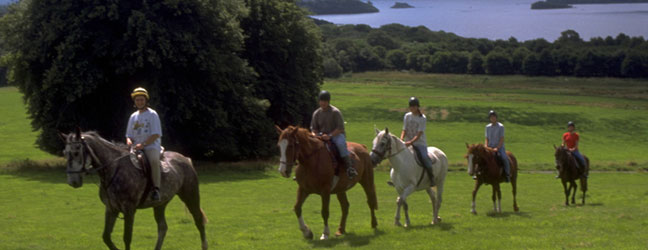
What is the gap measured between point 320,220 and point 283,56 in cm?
2688

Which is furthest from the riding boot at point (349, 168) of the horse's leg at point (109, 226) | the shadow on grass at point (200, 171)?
the shadow on grass at point (200, 171)

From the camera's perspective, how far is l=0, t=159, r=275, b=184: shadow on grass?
3517 cm

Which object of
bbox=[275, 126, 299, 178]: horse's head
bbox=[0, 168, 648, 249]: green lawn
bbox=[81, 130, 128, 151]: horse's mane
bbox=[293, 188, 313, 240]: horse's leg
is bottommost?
bbox=[0, 168, 648, 249]: green lawn

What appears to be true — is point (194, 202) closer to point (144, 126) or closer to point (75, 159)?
point (144, 126)

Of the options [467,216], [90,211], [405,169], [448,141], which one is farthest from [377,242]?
[448,141]

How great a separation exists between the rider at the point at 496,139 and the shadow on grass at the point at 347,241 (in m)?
6.18

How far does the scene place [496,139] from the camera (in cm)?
2012

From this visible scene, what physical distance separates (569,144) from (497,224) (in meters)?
8.64

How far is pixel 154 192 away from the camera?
12266 millimetres

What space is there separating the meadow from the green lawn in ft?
0.13

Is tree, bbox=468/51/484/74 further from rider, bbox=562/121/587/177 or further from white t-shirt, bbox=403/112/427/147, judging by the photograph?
white t-shirt, bbox=403/112/427/147

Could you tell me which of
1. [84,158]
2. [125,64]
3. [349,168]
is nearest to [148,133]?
[84,158]

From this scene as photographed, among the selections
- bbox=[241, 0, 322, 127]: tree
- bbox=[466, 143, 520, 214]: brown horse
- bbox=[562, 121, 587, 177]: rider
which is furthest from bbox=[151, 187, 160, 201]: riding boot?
bbox=[241, 0, 322, 127]: tree

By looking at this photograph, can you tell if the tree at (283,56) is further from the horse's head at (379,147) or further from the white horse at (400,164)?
the horse's head at (379,147)
